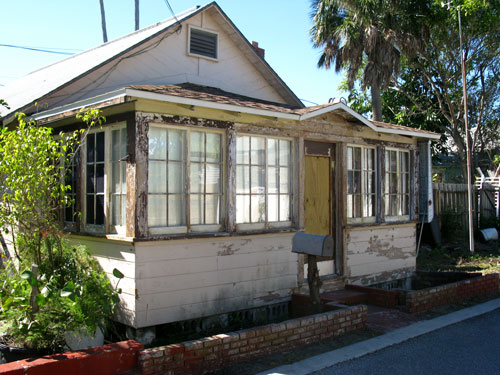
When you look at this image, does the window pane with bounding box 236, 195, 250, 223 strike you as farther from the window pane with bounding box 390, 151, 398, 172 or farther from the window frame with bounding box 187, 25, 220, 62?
the window frame with bounding box 187, 25, 220, 62

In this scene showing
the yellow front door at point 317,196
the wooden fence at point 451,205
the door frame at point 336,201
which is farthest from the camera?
the wooden fence at point 451,205

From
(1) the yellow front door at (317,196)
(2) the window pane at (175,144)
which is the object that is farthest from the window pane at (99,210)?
(1) the yellow front door at (317,196)

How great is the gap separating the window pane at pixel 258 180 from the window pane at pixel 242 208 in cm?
19

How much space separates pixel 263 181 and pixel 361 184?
7.84 ft

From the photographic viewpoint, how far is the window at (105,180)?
6180 mm

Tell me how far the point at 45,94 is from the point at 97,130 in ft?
6.44

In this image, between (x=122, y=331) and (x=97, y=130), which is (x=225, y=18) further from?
(x=122, y=331)

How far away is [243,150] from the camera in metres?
7.07

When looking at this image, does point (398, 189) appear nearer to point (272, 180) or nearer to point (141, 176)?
point (272, 180)

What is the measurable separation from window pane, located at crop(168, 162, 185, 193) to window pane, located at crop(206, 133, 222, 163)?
1.50ft

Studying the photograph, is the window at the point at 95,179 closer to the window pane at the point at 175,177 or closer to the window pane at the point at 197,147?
the window pane at the point at 175,177

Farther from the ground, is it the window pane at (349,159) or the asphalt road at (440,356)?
the window pane at (349,159)

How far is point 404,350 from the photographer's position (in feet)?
19.2

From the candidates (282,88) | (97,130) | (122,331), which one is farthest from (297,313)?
(282,88)
